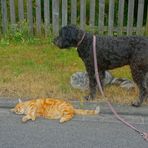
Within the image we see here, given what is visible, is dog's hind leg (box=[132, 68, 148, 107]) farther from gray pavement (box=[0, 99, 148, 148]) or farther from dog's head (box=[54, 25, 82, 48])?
dog's head (box=[54, 25, 82, 48])

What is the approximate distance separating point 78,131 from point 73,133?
8cm

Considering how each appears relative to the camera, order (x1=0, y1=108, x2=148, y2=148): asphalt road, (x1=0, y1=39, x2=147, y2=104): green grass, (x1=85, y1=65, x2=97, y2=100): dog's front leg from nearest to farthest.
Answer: (x1=0, y1=108, x2=148, y2=148): asphalt road → (x1=85, y1=65, x2=97, y2=100): dog's front leg → (x1=0, y1=39, x2=147, y2=104): green grass

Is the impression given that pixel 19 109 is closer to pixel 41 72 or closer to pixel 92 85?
pixel 92 85

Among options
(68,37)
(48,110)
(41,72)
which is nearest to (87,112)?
(48,110)

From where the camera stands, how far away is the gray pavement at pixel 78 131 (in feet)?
16.0

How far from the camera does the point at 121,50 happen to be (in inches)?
228

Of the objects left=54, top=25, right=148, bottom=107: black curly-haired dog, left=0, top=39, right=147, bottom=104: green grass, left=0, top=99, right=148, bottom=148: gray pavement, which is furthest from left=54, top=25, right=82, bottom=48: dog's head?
left=0, top=99, right=148, bottom=148: gray pavement

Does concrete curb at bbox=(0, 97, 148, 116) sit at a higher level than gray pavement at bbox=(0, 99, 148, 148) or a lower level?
higher

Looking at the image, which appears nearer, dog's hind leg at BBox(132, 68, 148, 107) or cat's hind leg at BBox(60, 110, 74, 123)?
cat's hind leg at BBox(60, 110, 74, 123)

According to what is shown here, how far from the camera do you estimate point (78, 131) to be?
5211mm

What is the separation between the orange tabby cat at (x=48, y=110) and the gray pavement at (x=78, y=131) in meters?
0.09

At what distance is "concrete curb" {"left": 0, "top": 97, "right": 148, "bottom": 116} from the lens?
18.8 ft

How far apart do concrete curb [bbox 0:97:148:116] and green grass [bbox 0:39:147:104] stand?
21 cm

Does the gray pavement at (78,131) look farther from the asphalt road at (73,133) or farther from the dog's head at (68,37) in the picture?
the dog's head at (68,37)
